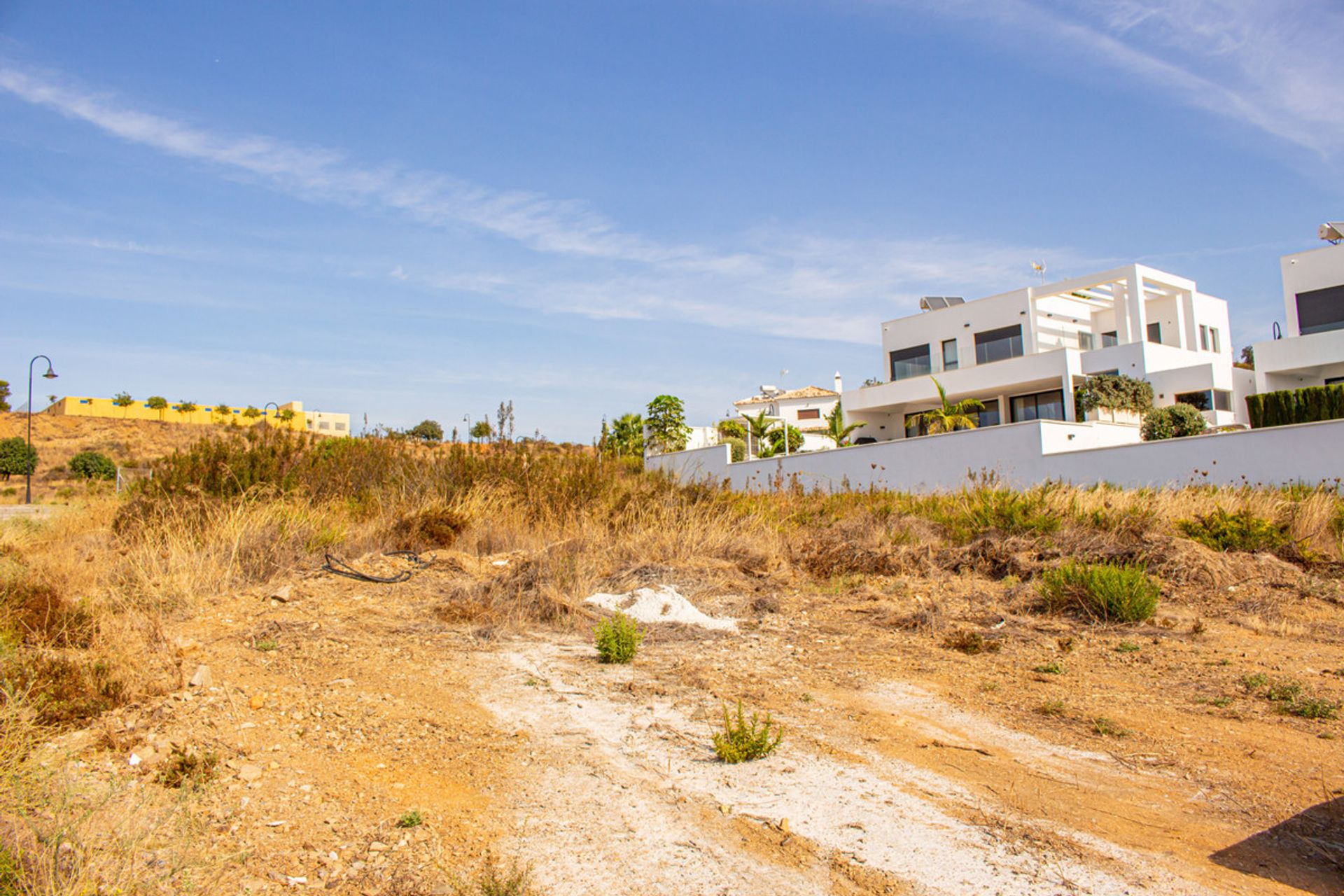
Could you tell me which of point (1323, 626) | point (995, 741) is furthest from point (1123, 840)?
point (1323, 626)

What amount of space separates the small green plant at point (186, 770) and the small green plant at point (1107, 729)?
171 inches

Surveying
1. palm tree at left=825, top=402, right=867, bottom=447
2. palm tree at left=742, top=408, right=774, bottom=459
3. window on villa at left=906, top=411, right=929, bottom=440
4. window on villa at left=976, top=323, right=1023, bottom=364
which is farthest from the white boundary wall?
palm tree at left=742, top=408, right=774, bottom=459

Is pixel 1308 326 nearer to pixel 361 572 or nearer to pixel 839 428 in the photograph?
pixel 839 428

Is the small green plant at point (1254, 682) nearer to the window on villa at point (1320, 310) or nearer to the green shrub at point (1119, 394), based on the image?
the green shrub at point (1119, 394)

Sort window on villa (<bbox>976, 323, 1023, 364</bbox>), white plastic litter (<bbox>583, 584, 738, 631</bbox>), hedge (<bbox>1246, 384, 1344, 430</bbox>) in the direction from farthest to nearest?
window on villa (<bbox>976, 323, 1023, 364</bbox>)
hedge (<bbox>1246, 384, 1344, 430</bbox>)
white plastic litter (<bbox>583, 584, 738, 631</bbox>)

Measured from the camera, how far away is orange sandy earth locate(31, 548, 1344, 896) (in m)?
2.97

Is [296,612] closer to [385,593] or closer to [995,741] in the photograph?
[385,593]

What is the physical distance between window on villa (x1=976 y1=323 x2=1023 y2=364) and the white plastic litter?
2708cm

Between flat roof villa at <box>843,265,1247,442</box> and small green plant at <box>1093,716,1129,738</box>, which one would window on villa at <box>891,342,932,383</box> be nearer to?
flat roof villa at <box>843,265,1247,442</box>

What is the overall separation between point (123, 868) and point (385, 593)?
17.6ft

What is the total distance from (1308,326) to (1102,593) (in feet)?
92.8

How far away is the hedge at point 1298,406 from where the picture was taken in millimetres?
22297

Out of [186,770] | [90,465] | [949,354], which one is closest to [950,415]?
[949,354]

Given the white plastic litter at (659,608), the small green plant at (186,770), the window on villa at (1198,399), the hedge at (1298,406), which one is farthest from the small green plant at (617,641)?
the window on villa at (1198,399)
